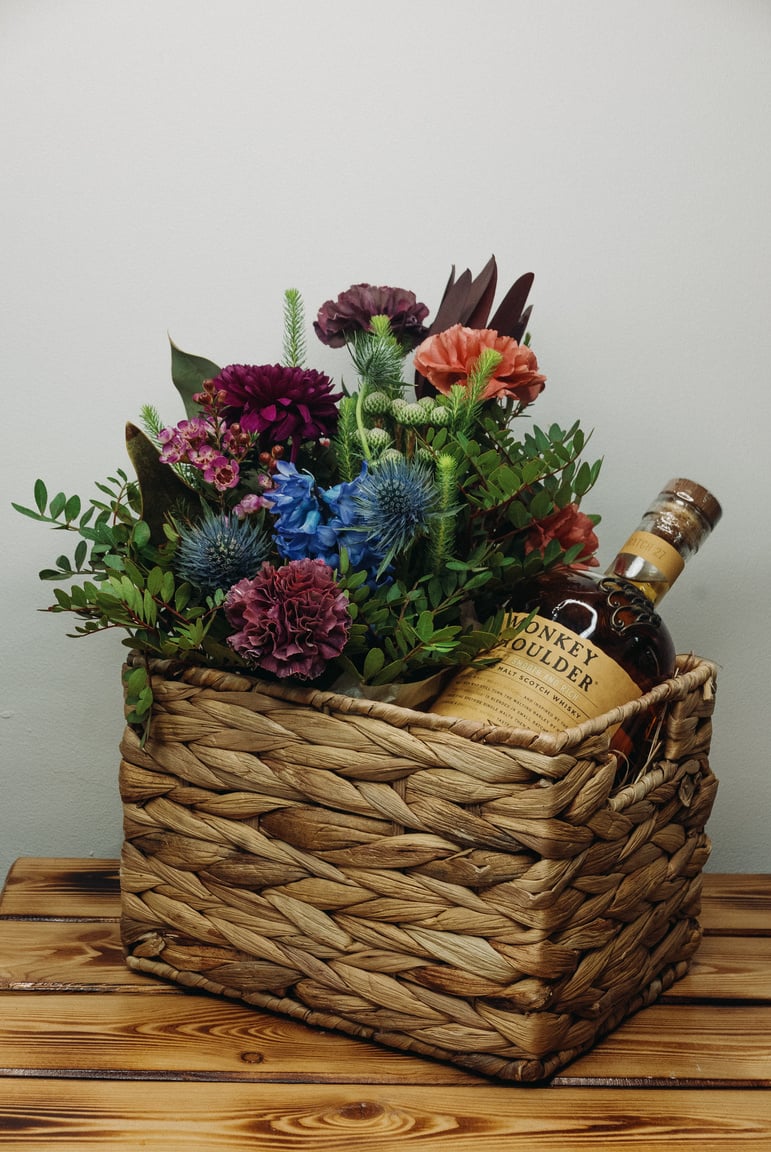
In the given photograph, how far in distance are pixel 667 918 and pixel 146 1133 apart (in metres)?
0.40

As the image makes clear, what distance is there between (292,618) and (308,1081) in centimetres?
30

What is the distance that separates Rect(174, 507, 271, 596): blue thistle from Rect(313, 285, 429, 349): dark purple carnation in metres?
0.22

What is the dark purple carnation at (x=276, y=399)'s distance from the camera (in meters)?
0.73

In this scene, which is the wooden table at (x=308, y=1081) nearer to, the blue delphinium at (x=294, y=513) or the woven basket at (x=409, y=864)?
the woven basket at (x=409, y=864)

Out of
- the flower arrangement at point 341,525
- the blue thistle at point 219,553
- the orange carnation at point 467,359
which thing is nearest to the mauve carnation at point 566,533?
the flower arrangement at point 341,525

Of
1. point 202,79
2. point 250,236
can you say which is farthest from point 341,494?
point 202,79

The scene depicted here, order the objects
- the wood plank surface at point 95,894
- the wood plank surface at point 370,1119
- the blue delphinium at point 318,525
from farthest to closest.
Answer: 1. the wood plank surface at point 95,894
2. the blue delphinium at point 318,525
3. the wood plank surface at point 370,1119

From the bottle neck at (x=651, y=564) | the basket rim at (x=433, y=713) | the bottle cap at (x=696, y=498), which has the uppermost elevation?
the bottle cap at (x=696, y=498)

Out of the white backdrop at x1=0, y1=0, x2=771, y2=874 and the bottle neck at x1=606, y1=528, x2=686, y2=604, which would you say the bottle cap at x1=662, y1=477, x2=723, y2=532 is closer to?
the bottle neck at x1=606, y1=528, x2=686, y2=604

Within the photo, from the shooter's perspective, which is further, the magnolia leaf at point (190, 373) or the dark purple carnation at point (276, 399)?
the magnolia leaf at point (190, 373)

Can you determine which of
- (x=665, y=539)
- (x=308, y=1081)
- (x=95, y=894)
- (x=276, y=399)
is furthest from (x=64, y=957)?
(x=665, y=539)

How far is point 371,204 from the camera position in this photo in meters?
0.97

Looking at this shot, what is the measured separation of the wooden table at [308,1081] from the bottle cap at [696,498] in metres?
0.37

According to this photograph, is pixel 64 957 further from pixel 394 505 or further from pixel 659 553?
pixel 659 553
